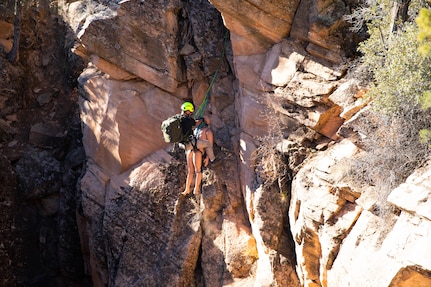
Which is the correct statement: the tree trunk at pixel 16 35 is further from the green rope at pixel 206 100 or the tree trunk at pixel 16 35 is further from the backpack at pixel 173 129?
the backpack at pixel 173 129

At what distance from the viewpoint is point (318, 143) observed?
35.3ft

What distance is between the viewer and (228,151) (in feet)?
40.9

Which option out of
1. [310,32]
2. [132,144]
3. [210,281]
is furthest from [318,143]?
[132,144]

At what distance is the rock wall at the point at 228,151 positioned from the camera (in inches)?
384

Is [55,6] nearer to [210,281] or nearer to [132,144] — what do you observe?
[132,144]

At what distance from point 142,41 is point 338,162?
535 centimetres

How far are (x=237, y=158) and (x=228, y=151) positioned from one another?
0.24 m

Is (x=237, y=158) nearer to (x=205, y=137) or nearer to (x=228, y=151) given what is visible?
(x=228, y=151)

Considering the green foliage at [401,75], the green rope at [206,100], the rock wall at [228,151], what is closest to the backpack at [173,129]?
the green rope at [206,100]

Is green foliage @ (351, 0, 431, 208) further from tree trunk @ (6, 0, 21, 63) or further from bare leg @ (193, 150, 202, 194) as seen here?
tree trunk @ (6, 0, 21, 63)

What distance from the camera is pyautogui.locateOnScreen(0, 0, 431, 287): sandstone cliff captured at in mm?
9305

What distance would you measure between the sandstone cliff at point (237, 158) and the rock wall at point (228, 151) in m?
0.02

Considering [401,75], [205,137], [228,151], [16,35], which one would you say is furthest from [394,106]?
[16,35]

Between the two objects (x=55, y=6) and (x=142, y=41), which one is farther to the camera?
(x=55, y=6)
